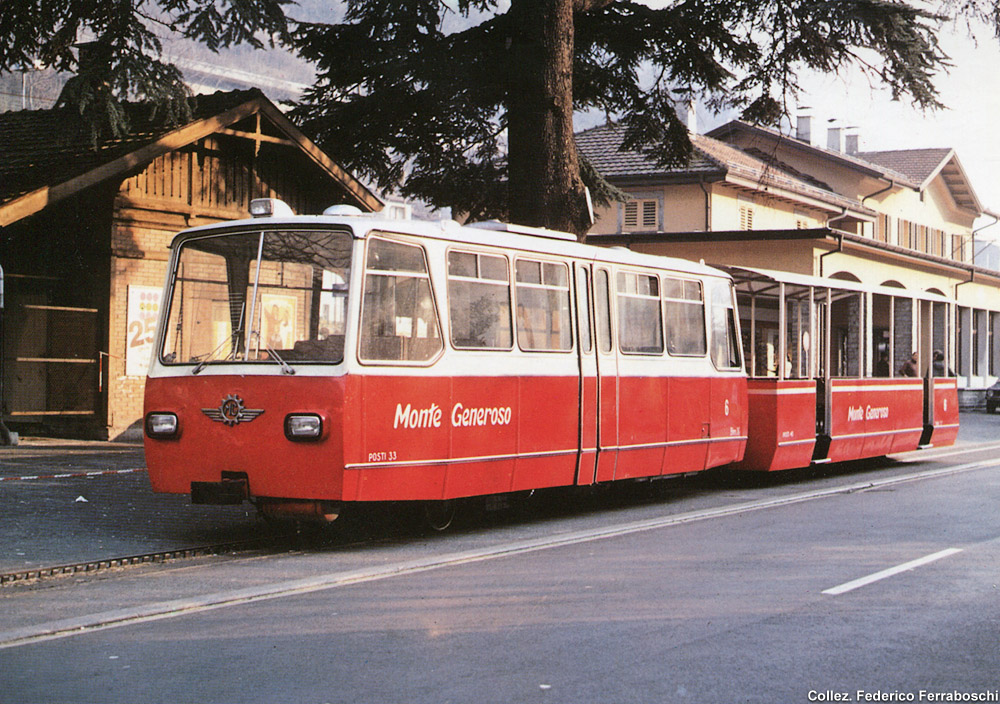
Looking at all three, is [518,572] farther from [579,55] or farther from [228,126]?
[228,126]

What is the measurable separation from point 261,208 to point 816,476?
34.2 feet

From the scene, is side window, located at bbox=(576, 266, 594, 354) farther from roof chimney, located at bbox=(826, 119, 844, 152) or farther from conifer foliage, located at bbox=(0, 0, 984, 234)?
roof chimney, located at bbox=(826, 119, 844, 152)

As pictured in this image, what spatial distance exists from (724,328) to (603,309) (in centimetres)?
302

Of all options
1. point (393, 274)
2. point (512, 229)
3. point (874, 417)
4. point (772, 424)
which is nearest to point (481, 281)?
point (512, 229)

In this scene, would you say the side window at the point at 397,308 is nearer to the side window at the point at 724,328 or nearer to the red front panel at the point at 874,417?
the side window at the point at 724,328

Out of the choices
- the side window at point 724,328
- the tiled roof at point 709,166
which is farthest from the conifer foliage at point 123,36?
the tiled roof at point 709,166

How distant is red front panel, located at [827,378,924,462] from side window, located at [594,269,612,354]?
568 centimetres

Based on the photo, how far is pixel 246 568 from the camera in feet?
31.9

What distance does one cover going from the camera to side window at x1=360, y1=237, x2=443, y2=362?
10758mm

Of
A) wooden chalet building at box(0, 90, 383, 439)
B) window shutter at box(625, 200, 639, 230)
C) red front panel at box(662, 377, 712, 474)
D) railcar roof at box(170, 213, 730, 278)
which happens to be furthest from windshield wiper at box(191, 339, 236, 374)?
window shutter at box(625, 200, 639, 230)

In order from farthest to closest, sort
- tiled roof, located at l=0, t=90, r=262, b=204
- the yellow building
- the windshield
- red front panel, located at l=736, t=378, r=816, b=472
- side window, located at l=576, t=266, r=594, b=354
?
the yellow building < tiled roof, located at l=0, t=90, r=262, b=204 < red front panel, located at l=736, t=378, r=816, b=472 < side window, located at l=576, t=266, r=594, b=354 < the windshield

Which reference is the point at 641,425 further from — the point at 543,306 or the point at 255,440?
the point at 255,440

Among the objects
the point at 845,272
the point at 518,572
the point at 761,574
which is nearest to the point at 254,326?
the point at 518,572

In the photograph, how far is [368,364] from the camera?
34.9 ft
